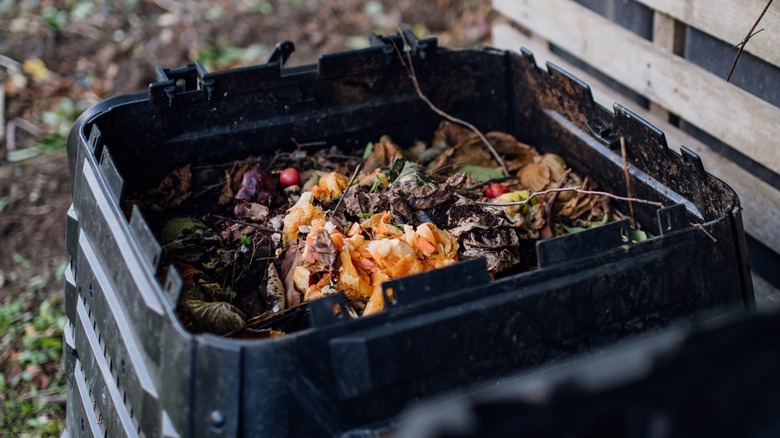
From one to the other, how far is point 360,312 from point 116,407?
784 millimetres

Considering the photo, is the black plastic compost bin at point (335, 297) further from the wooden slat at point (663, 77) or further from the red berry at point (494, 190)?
the wooden slat at point (663, 77)

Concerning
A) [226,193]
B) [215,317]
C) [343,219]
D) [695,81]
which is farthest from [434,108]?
[215,317]

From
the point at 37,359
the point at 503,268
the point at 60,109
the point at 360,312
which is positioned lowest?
the point at 360,312

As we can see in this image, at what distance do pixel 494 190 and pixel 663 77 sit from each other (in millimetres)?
1025

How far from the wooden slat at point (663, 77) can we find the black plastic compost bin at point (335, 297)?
0.59 metres

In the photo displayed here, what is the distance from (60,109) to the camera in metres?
6.36

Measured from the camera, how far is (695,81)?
3.79 meters

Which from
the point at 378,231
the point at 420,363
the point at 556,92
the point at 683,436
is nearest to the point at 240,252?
the point at 378,231

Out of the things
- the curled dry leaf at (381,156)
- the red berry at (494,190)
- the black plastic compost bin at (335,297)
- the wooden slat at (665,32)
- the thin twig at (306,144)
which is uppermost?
the wooden slat at (665,32)

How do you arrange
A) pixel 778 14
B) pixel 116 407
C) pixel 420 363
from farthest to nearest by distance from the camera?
pixel 778 14, pixel 116 407, pixel 420 363

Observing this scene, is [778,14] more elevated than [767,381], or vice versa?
[778,14]

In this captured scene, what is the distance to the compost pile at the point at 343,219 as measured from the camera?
2.91m

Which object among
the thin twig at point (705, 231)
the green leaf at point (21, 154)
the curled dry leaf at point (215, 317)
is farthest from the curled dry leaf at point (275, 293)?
the green leaf at point (21, 154)

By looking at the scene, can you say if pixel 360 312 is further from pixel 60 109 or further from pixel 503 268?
pixel 60 109
